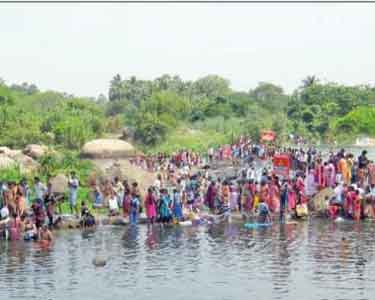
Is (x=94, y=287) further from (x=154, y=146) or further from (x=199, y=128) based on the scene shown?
(x=199, y=128)

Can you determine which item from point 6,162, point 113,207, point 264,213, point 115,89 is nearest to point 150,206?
point 113,207

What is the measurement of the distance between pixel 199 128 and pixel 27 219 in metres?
50.8

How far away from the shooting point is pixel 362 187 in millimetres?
29750

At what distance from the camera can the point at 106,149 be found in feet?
177

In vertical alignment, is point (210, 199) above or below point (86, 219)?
above

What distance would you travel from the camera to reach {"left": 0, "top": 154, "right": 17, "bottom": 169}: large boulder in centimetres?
3515

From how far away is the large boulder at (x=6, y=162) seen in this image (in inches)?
1384

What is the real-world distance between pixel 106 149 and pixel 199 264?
3322cm

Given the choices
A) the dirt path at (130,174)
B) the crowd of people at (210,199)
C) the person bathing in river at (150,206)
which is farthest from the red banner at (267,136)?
the person bathing in river at (150,206)

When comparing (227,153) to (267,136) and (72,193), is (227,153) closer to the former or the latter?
(267,136)

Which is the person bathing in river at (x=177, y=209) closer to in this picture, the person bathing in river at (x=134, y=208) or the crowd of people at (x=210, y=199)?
the crowd of people at (x=210, y=199)

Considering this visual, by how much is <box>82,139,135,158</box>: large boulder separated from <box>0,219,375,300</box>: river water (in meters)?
26.6

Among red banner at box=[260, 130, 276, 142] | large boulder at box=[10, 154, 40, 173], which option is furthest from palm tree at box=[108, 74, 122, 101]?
large boulder at box=[10, 154, 40, 173]

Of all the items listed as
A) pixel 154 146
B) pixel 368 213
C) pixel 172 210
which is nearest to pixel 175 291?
pixel 172 210
